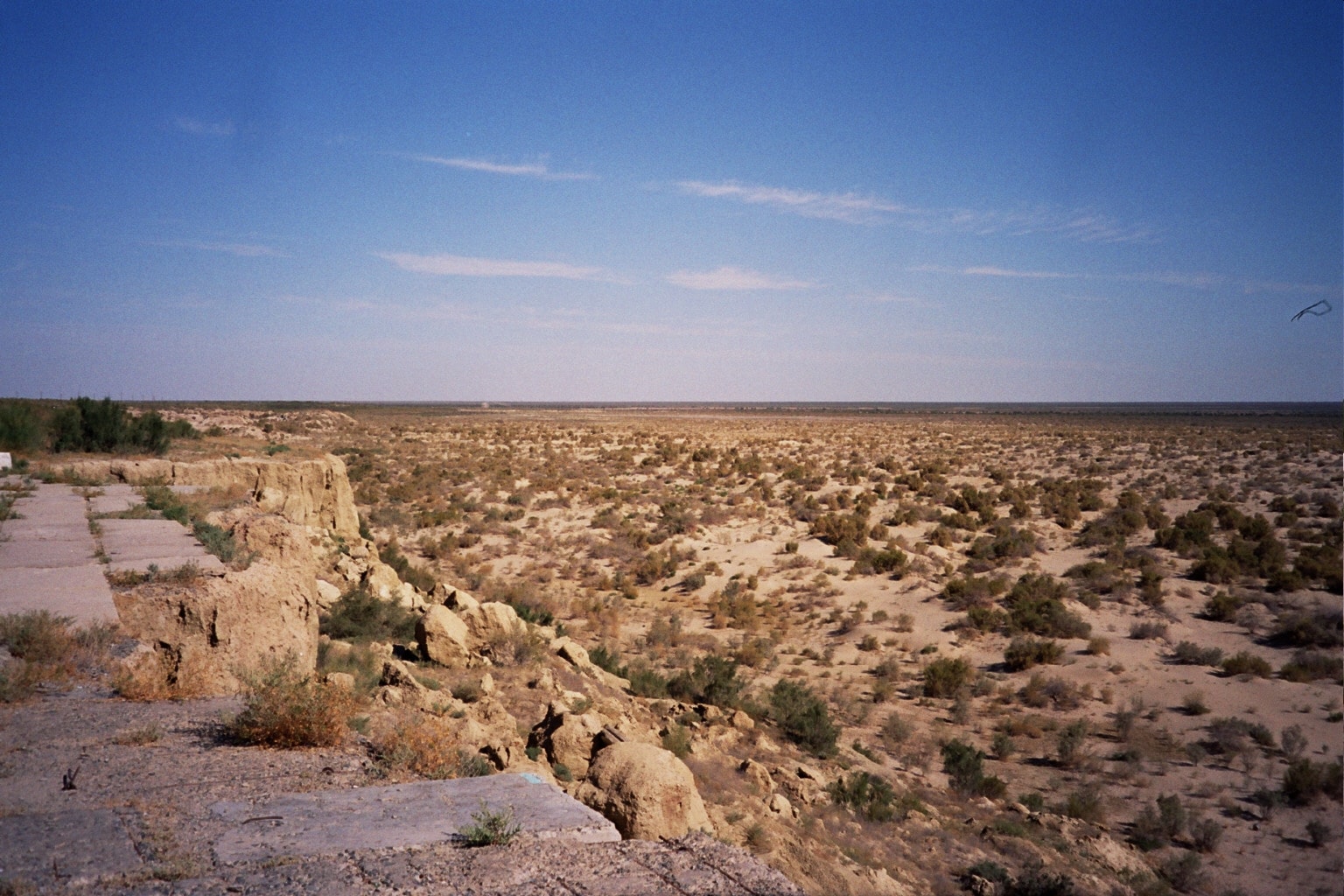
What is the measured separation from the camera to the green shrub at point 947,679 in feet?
42.6

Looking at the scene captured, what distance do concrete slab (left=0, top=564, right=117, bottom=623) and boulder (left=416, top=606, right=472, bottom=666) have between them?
4.40 m

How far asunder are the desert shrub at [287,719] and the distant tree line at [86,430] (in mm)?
12494

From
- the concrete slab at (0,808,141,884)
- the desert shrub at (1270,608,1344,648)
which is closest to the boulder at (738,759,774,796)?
the concrete slab at (0,808,141,884)

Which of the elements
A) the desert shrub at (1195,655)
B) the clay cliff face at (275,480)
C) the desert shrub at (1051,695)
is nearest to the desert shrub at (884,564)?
the desert shrub at (1195,655)

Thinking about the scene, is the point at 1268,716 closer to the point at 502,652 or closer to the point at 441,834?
the point at 502,652

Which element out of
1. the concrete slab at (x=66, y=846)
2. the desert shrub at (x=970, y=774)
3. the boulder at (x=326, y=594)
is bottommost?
the desert shrub at (x=970, y=774)

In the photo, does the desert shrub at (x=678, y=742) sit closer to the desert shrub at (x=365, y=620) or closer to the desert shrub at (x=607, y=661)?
the desert shrub at (x=607, y=661)

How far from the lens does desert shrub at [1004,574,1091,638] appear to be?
15.4 meters

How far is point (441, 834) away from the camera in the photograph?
3426mm

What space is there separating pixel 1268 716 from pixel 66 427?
71.4ft

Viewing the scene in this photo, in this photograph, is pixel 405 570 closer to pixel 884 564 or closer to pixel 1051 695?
pixel 884 564

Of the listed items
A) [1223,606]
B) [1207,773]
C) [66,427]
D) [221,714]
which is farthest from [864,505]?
[221,714]

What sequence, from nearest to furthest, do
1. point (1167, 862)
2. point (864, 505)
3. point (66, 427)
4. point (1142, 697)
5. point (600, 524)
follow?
point (1167, 862) < point (1142, 697) < point (66, 427) < point (600, 524) < point (864, 505)

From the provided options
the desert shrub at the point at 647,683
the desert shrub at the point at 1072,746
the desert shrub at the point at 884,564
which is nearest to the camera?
the desert shrub at the point at 1072,746
